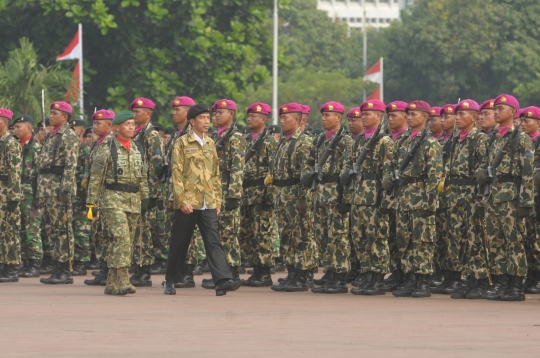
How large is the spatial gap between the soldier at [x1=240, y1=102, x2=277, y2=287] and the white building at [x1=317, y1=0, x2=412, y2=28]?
13754 centimetres

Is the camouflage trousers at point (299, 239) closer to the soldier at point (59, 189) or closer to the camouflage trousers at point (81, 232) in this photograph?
the soldier at point (59, 189)

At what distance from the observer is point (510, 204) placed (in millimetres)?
14031

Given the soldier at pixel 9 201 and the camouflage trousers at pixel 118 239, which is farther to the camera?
the soldier at pixel 9 201

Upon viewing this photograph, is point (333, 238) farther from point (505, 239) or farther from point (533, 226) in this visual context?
point (533, 226)

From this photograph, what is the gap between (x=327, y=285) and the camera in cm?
1501

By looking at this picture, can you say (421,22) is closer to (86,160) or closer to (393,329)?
(86,160)

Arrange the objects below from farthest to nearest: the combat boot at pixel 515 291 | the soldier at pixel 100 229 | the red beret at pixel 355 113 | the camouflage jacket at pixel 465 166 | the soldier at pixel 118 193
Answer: the red beret at pixel 355 113, the soldier at pixel 100 229, the camouflage jacket at pixel 465 166, the soldier at pixel 118 193, the combat boot at pixel 515 291

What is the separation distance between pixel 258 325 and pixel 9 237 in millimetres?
6456

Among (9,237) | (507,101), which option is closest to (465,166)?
(507,101)

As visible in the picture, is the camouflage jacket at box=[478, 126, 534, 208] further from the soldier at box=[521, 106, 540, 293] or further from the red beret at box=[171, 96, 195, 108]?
the red beret at box=[171, 96, 195, 108]

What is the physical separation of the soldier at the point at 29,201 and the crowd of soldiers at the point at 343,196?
3.53 ft

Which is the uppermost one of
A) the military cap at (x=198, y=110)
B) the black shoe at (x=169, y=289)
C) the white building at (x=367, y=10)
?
the white building at (x=367, y=10)

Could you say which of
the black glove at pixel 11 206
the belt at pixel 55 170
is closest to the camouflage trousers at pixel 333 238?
the belt at pixel 55 170

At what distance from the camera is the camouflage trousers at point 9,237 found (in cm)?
1691
